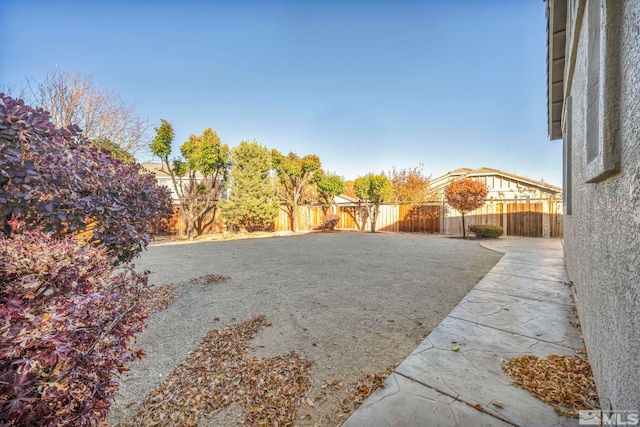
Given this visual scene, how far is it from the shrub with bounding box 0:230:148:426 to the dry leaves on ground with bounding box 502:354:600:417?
2577 millimetres

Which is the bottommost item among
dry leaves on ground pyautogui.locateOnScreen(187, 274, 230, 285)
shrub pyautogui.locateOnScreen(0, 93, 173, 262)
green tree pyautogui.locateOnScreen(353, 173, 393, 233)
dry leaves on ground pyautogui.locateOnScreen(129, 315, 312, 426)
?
dry leaves on ground pyautogui.locateOnScreen(129, 315, 312, 426)

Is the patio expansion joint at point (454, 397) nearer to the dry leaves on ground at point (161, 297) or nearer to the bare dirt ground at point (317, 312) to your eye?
the bare dirt ground at point (317, 312)

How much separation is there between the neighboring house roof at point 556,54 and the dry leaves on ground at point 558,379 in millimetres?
3508

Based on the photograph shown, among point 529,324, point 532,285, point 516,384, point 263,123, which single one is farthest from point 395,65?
point 516,384

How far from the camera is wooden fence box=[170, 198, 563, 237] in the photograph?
1144 centimetres

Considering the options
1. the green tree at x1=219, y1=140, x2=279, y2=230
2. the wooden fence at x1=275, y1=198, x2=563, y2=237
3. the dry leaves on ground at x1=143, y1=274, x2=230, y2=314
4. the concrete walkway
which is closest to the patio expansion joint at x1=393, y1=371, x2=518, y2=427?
the concrete walkway

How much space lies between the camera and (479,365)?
208 cm

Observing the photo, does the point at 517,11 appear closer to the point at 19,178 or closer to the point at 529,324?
the point at 529,324

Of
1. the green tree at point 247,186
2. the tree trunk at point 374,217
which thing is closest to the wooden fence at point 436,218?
the tree trunk at point 374,217

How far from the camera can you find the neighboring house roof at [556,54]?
3793 mm

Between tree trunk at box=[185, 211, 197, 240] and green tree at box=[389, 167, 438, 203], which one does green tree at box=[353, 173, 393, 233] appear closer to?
green tree at box=[389, 167, 438, 203]

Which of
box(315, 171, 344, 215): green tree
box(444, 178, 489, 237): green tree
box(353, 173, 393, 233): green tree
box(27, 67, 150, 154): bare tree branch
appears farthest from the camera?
box(315, 171, 344, 215): green tree

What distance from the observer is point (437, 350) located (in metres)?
2.35

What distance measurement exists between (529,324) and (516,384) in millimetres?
1272
